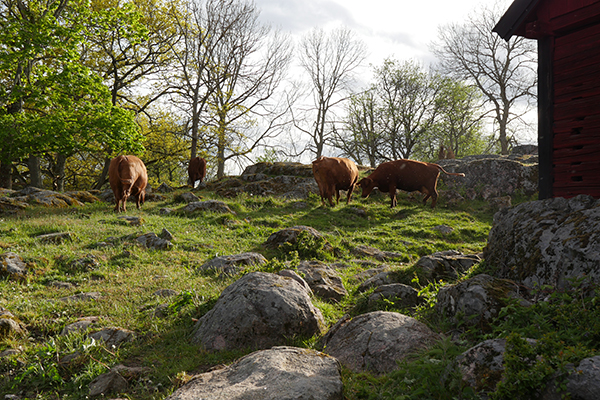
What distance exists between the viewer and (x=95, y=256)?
7750 millimetres

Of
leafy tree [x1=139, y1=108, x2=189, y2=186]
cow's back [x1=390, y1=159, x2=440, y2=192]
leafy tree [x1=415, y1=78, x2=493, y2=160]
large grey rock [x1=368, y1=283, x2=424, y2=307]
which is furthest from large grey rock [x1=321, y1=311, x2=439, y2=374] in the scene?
leafy tree [x1=415, y1=78, x2=493, y2=160]

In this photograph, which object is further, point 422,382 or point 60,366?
point 60,366

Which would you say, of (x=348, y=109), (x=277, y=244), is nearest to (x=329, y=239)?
(x=277, y=244)

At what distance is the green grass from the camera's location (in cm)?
371

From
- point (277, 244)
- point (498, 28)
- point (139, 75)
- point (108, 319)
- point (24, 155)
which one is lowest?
point (108, 319)

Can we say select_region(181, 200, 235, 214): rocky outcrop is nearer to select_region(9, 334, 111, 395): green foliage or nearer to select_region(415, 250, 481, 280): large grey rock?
select_region(415, 250, 481, 280): large grey rock

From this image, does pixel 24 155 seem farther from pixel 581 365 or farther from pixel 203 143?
pixel 581 365

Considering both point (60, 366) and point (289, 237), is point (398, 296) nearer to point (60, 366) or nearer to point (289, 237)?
point (289, 237)

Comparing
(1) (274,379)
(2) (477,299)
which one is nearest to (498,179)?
(2) (477,299)

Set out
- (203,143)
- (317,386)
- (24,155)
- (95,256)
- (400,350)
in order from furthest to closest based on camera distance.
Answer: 1. (203,143)
2. (24,155)
3. (95,256)
4. (400,350)
5. (317,386)

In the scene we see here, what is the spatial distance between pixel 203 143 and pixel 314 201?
15414 millimetres

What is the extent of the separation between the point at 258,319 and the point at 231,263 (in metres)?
2.91

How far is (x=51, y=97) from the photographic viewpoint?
16250mm

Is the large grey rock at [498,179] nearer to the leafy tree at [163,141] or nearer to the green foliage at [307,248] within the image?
the green foliage at [307,248]
